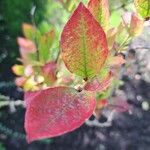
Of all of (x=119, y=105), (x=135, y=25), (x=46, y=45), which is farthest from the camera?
A: (x=119, y=105)

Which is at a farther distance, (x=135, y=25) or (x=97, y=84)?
(x=135, y=25)

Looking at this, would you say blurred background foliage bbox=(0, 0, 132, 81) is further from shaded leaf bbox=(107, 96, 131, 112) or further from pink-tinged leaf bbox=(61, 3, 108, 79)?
pink-tinged leaf bbox=(61, 3, 108, 79)

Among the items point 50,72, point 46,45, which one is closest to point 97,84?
point 50,72

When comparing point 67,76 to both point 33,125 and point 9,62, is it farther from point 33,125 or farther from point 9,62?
point 9,62

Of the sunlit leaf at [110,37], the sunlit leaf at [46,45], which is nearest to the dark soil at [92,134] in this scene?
the sunlit leaf at [46,45]

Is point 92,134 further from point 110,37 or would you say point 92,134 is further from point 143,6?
point 143,6
